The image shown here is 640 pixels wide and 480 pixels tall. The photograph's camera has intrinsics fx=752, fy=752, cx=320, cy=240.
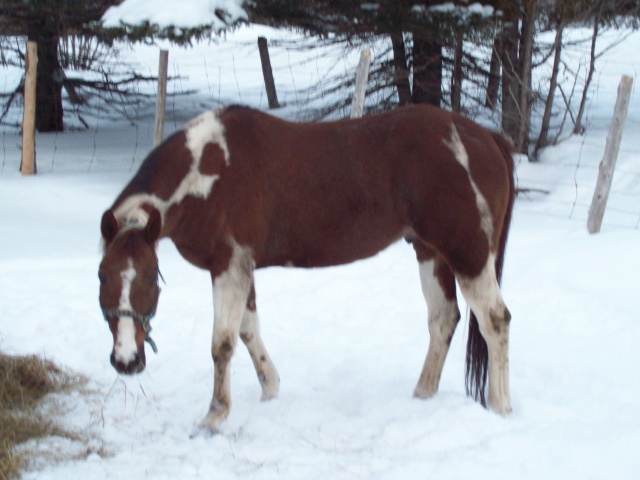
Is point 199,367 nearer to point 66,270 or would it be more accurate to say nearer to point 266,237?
point 266,237

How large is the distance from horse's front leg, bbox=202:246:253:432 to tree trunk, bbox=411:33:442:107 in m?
6.34

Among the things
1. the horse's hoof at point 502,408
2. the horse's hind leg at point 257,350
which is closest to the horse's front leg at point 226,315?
the horse's hind leg at point 257,350

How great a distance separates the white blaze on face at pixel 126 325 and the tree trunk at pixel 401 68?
654 centimetres

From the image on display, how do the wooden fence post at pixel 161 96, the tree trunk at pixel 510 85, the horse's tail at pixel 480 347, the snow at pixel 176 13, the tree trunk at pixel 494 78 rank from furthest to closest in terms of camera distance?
the tree trunk at pixel 494 78 → the tree trunk at pixel 510 85 → the wooden fence post at pixel 161 96 → the snow at pixel 176 13 → the horse's tail at pixel 480 347

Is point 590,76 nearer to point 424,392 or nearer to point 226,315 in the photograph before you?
point 424,392

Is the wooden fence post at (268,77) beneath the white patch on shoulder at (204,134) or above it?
beneath

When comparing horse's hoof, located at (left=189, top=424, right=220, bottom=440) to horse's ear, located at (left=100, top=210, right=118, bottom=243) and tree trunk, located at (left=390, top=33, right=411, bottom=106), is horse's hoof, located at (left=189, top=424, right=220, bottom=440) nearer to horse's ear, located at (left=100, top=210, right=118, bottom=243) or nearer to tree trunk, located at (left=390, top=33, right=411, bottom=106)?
horse's ear, located at (left=100, top=210, right=118, bottom=243)

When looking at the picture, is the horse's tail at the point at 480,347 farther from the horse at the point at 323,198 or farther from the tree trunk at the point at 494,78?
the tree trunk at the point at 494,78

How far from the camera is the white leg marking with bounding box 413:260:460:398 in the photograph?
163 inches

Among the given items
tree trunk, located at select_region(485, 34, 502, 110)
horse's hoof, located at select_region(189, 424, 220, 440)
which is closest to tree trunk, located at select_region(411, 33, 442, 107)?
tree trunk, located at select_region(485, 34, 502, 110)

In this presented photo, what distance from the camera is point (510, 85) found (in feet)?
30.9

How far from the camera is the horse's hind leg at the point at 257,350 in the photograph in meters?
4.08

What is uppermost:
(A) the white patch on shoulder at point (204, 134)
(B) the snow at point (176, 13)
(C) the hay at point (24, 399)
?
(B) the snow at point (176, 13)

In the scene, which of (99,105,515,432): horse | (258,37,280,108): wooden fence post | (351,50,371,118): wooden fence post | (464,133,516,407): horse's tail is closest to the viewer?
(99,105,515,432): horse
